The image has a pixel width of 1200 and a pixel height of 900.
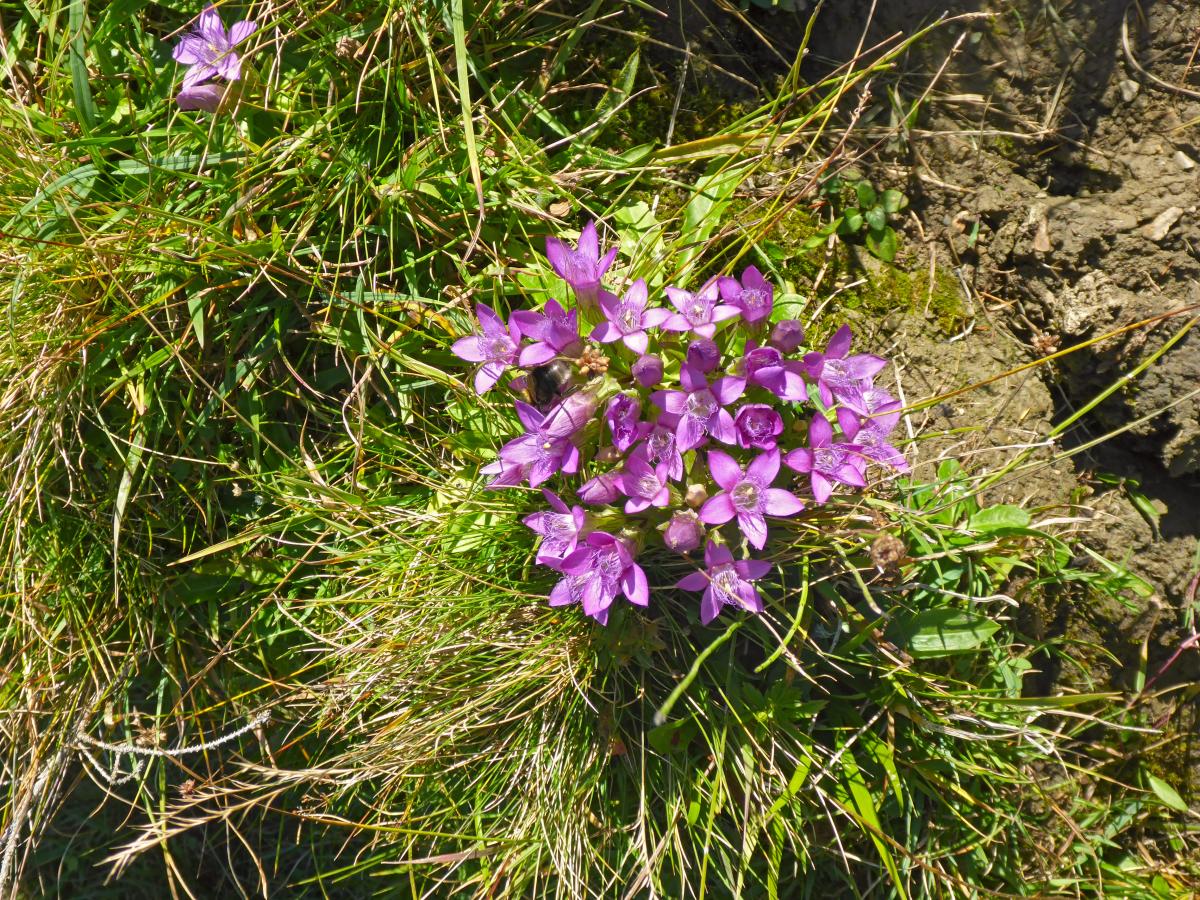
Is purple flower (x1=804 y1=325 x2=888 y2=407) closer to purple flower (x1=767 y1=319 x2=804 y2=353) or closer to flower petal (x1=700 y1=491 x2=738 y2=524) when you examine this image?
purple flower (x1=767 y1=319 x2=804 y2=353)

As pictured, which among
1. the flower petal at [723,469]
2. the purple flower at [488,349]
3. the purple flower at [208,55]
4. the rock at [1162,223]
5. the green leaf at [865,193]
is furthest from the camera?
the green leaf at [865,193]

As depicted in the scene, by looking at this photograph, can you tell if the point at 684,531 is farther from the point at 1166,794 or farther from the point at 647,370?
the point at 1166,794

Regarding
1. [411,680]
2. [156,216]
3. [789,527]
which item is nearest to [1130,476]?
[789,527]

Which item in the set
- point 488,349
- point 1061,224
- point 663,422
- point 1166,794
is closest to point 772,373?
point 663,422

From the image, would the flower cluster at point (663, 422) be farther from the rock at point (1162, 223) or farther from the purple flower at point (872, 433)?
the rock at point (1162, 223)

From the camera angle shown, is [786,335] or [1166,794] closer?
[786,335]

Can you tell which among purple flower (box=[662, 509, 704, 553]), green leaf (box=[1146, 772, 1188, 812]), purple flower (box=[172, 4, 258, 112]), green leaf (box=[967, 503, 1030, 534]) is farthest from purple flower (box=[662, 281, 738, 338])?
green leaf (box=[1146, 772, 1188, 812])

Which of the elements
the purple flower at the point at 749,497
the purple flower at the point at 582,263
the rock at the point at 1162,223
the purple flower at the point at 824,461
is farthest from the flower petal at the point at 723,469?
the rock at the point at 1162,223

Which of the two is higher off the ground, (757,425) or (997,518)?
(757,425)
